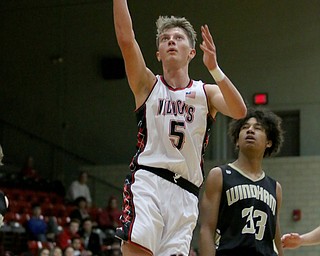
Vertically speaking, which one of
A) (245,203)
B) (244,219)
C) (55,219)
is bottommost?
(55,219)

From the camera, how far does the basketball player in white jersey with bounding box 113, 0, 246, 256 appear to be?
14.7 feet

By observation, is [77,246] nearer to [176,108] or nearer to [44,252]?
[44,252]

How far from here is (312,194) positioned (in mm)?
17500

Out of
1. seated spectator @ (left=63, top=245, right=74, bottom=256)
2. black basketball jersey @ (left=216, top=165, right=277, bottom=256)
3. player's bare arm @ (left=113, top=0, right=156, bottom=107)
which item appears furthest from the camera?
seated spectator @ (left=63, top=245, right=74, bottom=256)

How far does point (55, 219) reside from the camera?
14727 mm

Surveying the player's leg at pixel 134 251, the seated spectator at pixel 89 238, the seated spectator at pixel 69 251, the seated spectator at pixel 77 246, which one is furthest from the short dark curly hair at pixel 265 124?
the seated spectator at pixel 89 238

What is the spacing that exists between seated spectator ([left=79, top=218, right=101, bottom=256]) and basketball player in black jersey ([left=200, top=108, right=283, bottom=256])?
9.46 meters

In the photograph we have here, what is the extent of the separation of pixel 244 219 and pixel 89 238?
32.8 feet

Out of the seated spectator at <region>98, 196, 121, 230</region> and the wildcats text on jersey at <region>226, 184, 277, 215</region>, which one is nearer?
the wildcats text on jersey at <region>226, 184, 277, 215</region>

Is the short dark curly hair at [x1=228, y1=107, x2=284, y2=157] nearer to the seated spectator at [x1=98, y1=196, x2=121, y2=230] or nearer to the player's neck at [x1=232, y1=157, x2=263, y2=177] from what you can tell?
the player's neck at [x1=232, y1=157, x2=263, y2=177]

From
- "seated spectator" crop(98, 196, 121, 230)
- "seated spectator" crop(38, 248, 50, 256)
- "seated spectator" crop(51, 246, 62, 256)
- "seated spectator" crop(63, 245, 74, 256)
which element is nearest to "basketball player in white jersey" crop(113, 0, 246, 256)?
"seated spectator" crop(38, 248, 50, 256)

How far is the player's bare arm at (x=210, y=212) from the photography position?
4945 mm

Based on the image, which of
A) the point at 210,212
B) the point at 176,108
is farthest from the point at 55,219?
the point at 176,108

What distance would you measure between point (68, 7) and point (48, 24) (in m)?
0.79
